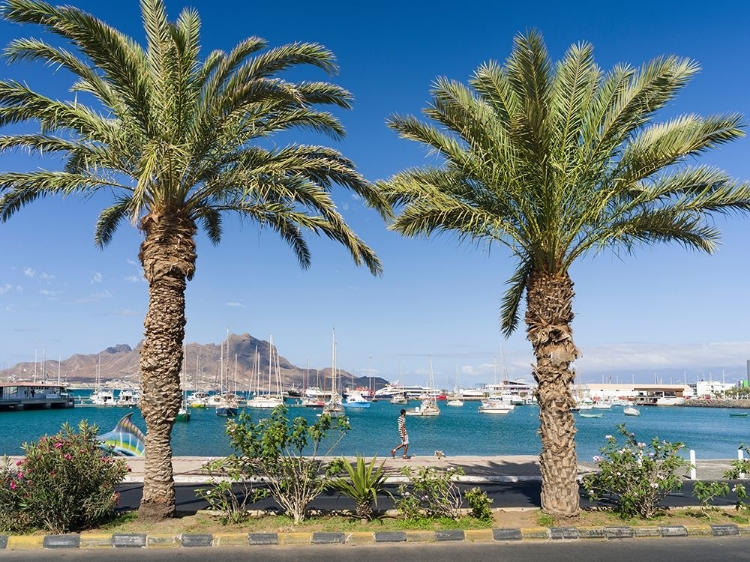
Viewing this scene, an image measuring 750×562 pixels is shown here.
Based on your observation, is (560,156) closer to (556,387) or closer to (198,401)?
(556,387)

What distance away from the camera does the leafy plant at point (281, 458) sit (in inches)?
397

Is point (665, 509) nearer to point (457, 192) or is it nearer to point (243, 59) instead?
point (457, 192)

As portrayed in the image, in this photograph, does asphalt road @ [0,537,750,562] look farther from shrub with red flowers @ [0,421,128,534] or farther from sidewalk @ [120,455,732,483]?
sidewalk @ [120,455,732,483]

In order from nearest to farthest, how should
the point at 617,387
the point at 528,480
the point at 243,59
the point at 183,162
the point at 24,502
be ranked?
the point at 24,502, the point at 183,162, the point at 243,59, the point at 528,480, the point at 617,387

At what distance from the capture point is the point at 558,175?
10281 mm

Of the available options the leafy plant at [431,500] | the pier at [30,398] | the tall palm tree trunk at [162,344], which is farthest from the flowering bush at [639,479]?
the pier at [30,398]

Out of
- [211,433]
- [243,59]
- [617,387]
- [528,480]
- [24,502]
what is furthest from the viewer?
[617,387]

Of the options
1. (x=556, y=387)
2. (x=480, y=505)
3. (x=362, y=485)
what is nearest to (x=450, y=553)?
(x=480, y=505)

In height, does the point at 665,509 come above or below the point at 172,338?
below

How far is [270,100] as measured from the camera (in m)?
11.0

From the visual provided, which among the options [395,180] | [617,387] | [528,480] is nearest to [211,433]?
[528,480]

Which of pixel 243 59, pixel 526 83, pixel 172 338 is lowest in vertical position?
pixel 172 338

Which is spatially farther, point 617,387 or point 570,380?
point 617,387

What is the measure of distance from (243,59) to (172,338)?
547cm
